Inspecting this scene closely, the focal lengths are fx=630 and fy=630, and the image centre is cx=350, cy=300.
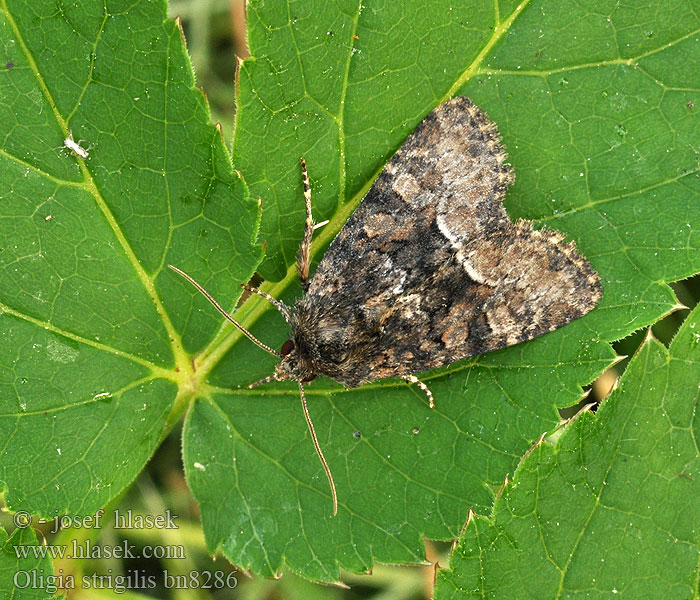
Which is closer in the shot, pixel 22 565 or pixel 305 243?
pixel 22 565

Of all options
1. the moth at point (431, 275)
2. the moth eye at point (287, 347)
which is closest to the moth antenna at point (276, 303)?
the moth at point (431, 275)

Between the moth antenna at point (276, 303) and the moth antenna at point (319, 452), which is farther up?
the moth antenna at point (276, 303)

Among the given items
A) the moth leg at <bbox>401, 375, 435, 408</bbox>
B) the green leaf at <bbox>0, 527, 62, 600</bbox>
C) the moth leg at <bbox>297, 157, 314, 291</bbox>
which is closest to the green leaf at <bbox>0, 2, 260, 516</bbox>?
the green leaf at <bbox>0, 527, 62, 600</bbox>

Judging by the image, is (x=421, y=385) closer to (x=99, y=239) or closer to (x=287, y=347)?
(x=287, y=347)

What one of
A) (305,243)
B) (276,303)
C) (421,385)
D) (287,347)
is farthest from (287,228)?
(421,385)

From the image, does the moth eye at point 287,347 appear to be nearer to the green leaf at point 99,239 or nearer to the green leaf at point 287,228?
the green leaf at point 287,228
